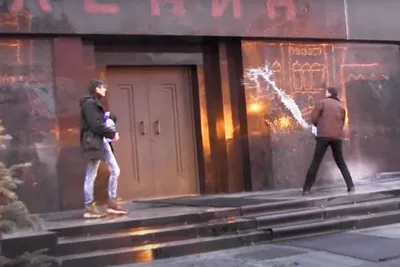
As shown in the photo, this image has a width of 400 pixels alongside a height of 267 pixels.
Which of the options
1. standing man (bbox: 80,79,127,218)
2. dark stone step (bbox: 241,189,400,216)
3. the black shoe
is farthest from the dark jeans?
the black shoe

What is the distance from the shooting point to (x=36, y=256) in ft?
16.8

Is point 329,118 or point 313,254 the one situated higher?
point 329,118

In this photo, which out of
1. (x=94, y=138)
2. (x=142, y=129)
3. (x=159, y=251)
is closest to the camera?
(x=159, y=251)

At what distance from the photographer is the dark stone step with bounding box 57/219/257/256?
762 centimetres

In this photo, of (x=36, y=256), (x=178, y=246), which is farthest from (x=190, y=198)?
(x=36, y=256)

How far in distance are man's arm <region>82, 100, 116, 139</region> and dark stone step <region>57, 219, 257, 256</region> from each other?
A: 1272 millimetres

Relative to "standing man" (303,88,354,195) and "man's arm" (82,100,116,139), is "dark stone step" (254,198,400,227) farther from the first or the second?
"man's arm" (82,100,116,139)

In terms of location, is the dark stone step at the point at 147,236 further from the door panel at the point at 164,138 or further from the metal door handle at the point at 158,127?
the metal door handle at the point at 158,127

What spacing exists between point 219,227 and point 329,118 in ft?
10.2

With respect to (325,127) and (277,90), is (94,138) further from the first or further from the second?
(277,90)

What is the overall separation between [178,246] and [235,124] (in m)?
4.42

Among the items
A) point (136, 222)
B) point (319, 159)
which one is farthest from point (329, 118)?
point (136, 222)

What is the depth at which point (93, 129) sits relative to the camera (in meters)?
8.41

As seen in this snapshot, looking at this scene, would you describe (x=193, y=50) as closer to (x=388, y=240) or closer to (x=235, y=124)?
(x=235, y=124)
